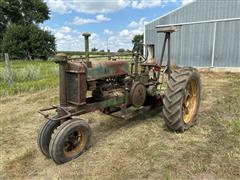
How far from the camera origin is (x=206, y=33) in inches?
499

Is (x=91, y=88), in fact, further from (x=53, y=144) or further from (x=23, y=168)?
(x=23, y=168)

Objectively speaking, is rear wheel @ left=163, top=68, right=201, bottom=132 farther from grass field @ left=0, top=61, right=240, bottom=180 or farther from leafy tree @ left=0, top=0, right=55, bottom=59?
leafy tree @ left=0, top=0, right=55, bottom=59

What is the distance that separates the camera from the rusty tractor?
329 centimetres

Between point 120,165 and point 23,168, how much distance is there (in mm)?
1165

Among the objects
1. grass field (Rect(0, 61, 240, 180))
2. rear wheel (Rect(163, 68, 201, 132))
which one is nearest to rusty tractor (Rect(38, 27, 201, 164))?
rear wheel (Rect(163, 68, 201, 132))

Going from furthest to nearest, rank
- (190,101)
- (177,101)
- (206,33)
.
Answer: (206,33), (190,101), (177,101)

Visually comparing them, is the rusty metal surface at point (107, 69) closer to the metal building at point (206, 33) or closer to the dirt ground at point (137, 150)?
the dirt ground at point (137, 150)

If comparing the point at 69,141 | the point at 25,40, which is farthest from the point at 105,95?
the point at 25,40

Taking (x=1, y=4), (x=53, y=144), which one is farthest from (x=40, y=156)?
(x=1, y=4)

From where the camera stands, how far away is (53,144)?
10.0ft

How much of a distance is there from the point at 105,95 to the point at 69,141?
3.05ft

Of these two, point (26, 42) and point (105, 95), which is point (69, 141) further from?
point (26, 42)

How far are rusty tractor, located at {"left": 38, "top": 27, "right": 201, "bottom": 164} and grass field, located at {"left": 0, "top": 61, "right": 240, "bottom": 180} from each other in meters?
0.21

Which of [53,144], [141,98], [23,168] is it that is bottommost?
[23,168]
